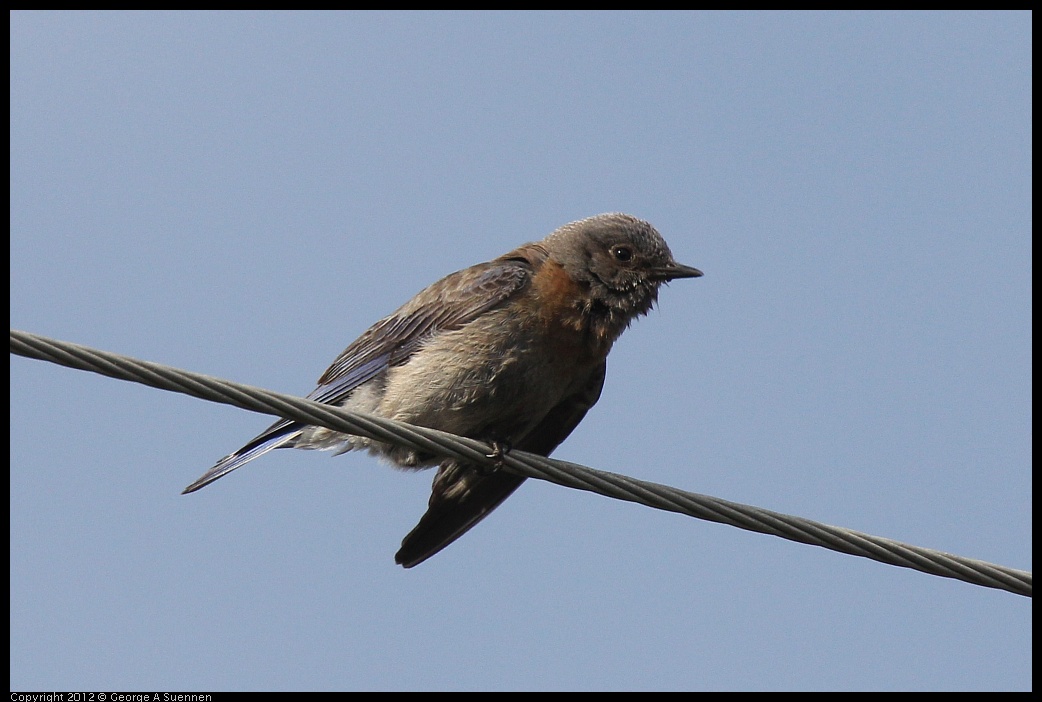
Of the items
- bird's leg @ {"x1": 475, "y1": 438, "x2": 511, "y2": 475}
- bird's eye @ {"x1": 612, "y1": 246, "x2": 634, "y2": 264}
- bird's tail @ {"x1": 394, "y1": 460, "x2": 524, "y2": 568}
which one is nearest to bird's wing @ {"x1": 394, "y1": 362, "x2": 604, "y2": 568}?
bird's tail @ {"x1": 394, "y1": 460, "x2": 524, "y2": 568}

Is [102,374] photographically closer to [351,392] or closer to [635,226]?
[351,392]

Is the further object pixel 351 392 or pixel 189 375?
pixel 351 392

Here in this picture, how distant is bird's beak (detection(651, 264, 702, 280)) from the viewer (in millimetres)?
8297

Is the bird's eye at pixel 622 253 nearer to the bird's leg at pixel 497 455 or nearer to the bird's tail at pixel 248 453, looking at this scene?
the bird's leg at pixel 497 455

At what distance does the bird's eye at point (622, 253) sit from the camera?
828 centimetres

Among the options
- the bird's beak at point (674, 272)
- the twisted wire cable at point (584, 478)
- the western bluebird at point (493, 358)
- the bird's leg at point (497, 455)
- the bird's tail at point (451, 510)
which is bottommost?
the twisted wire cable at point (584, 478)

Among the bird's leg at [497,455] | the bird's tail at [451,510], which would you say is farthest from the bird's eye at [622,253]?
the bird's leg at [497,455]

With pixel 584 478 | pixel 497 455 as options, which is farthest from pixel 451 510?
pixel 584 478

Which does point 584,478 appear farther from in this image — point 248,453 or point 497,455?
point 248,453

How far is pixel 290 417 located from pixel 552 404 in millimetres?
2733

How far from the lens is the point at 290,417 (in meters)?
5.22

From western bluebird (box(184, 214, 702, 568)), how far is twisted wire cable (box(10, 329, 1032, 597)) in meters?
1.58

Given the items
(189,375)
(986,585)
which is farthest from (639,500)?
(189,375)

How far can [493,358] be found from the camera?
7.42 meters
